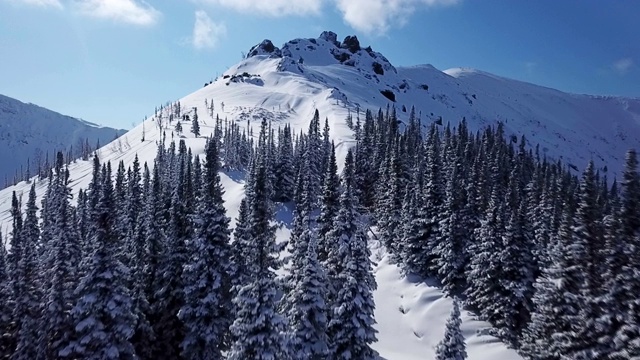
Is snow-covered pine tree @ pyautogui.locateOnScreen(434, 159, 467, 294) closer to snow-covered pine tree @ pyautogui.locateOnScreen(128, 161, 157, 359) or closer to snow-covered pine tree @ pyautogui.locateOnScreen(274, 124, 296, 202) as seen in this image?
snow-covered pine tree @ pyautogui.locateOnScreen(128, 161, 157, 359)

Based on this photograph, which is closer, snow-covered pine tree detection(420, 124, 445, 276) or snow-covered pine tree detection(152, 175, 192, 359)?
snow-covered pine tree detection(152, 175, 192, 359)

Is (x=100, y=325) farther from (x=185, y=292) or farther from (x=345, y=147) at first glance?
(x=345, y=147)

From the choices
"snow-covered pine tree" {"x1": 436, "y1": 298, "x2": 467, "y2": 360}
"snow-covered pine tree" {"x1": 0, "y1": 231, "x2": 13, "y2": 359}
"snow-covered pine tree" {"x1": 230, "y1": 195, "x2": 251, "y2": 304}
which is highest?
"snow-covered pine tree" {"x1": 230, "y1": 195, "x2": 251, "y2": 304}

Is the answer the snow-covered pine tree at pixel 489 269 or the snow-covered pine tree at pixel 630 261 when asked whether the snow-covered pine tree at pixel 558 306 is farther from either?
the snow-covered pine tree at pixel 489 269

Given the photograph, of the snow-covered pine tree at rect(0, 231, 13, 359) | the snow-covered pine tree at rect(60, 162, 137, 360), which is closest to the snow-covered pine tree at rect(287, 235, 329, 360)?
the snow-covered pine tree at rect(60, 162, 137, 360)

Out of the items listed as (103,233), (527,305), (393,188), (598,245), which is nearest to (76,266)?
(103,233)

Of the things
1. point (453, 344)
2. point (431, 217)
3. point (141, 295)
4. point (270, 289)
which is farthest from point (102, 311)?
point (431, 217)
